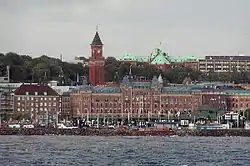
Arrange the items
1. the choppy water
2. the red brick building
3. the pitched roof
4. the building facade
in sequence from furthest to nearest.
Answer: the building facade → the red brick building → the pitched roof → the choppy water

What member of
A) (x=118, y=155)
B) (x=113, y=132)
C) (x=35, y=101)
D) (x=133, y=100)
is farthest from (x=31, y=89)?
(x=118, y=155)

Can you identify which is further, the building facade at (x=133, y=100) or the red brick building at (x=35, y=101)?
the building facade at (x=133, y=100)

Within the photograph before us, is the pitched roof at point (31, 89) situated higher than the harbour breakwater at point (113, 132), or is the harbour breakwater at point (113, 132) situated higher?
the pitched roof at point (31, 89)

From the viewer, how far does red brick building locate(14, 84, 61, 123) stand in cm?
18388

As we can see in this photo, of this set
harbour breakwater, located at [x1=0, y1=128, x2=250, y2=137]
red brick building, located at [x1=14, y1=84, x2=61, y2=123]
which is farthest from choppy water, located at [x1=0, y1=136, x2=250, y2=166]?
red brick building, located at [x1=14, y1=84, x2=61, y2=123]

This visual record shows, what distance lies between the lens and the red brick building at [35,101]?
603 ft

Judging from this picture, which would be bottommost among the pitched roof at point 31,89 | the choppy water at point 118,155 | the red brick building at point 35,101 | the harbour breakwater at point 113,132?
the choppy water at point 118,155

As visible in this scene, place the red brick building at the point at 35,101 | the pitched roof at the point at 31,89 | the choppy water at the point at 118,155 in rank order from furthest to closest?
1. the red brick building at the point at 35,101
2. the pitched roof at the point at 31,89
3. the choppy water at the point at 118,155

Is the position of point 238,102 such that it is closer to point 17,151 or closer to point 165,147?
point 165,147

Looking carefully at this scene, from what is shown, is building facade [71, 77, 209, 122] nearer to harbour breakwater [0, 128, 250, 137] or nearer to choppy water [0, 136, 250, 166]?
harbour breakwater [0, 128, 250, 137]

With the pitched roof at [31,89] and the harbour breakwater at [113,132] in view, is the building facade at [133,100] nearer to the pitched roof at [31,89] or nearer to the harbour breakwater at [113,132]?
the pitched roof at [31,89]

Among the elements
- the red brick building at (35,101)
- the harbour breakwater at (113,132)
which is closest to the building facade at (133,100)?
the red brick building at (35,101)

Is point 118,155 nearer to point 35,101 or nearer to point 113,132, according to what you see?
point 113,132

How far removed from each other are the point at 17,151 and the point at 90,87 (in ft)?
331
